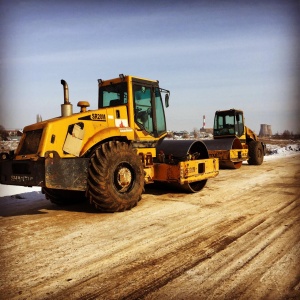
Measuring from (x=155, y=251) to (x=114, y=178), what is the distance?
2313 millimetres

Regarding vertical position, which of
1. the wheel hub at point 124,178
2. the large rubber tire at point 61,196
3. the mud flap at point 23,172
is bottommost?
the large rubber tire at point 61,196

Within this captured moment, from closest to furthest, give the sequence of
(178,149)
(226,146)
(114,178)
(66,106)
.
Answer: (114,178) → (66,106) → (178,149) → (226,146)

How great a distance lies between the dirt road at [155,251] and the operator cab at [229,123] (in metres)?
8.36

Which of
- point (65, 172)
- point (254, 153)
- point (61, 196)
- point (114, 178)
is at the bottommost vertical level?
point (61, 196)

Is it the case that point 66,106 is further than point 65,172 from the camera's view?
Yes

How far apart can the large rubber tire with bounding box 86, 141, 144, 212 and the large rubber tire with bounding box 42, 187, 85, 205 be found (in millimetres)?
1143

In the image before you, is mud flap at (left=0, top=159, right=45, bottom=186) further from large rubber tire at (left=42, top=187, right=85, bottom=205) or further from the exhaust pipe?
the exhaust pipe

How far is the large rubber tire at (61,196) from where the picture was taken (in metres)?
6.29

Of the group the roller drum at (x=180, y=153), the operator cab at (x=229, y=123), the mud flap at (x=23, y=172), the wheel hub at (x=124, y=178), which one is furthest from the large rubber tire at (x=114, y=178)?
the operator cab at (x=229, y=123)

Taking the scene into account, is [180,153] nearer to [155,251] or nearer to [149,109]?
[149,109]

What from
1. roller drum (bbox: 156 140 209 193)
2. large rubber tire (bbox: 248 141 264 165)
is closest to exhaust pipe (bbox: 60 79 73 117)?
roller drum (bbox: 156 140 209 193)

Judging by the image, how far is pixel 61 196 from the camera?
250 inches

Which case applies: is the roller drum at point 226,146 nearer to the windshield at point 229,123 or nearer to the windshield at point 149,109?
the windshield at point 229,123

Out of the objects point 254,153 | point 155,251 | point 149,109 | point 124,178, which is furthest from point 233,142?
point 155,251
